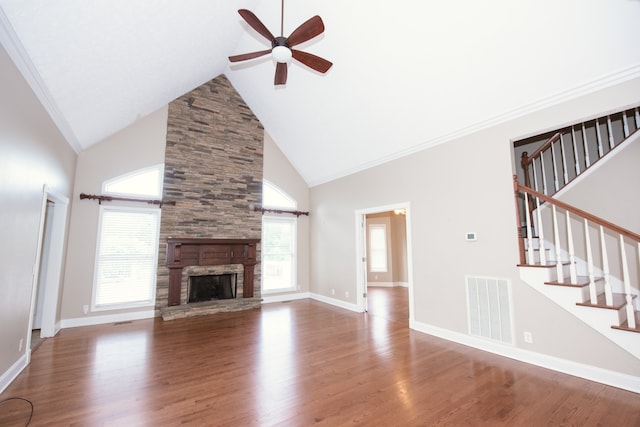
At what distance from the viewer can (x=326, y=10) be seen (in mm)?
3867

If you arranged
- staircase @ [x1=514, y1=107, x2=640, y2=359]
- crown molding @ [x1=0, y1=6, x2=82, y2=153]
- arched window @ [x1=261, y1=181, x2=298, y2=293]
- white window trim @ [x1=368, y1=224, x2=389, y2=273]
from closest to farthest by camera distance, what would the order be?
crown molding @ [x1=0, y1=6, x2=82, y2=153], staircase @ [x1=514, y1=107, x2=640, y2=359], arched window @ [x1=261, y1=181, x2=298, y2=293], white window trim @ [x1=368, y1=224, x2=389, y2=273]

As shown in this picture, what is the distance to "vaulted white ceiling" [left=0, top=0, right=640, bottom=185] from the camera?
266 centimetres

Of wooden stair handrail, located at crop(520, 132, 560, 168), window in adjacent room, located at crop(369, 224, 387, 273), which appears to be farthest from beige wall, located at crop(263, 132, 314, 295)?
wooden stair handrail, located at crop(520, 132, 560, 168)

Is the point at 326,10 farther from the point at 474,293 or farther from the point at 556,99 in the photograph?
the point at 474,293

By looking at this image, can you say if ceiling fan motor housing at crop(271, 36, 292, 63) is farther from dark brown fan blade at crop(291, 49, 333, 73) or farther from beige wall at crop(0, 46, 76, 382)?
beige wall at crop(0, 46, 76, 382)

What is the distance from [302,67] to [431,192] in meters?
2.98

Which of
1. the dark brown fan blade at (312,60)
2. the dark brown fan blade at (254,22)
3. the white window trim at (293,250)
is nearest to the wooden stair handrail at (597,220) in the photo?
the dark brown fan blade at (312,60)

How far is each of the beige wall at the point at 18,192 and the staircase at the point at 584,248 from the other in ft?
17.0

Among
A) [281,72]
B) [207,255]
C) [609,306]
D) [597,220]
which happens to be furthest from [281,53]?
[207,255]

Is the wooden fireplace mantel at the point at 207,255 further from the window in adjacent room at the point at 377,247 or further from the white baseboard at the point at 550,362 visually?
the window in adjacent room at the point at 377,247

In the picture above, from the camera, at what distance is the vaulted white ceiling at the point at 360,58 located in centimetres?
266

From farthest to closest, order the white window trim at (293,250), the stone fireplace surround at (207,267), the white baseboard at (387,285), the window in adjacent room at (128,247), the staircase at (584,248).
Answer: the white baseboard at (387,285) < the white window trim at (293,250) < the stone fireplace surround at (207,267) < the window in adjacent room at (128,247) < the staircase at (584,248)

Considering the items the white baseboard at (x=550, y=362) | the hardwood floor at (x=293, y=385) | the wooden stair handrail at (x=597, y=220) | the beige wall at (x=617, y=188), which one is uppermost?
the beige wall at (x=617, y=188)

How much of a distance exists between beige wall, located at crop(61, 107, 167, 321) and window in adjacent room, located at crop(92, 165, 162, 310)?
11 centimetres
